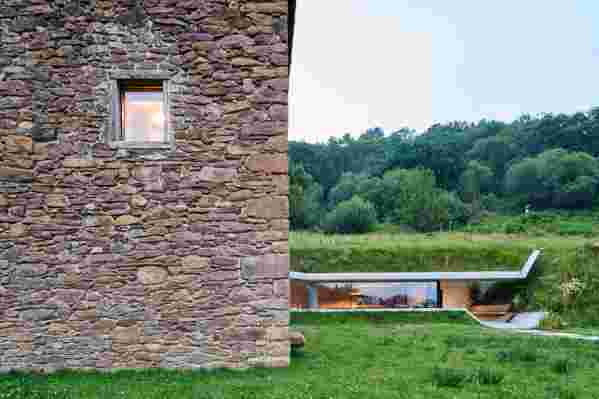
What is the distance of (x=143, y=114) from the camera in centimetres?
626

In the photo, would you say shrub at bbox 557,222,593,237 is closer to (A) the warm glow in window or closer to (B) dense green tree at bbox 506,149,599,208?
(B) dense green tree at bbox 506,149,599,208

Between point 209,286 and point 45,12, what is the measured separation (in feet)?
16.5

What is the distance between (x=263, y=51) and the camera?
243 inches

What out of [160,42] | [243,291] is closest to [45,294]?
[243,291]

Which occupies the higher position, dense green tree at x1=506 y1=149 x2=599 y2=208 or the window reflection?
dense green tree at x1=506 y1=149 x2=599 y2=208

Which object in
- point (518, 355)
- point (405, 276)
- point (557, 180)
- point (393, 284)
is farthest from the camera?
point (557, 180)

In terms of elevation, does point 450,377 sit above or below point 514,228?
below

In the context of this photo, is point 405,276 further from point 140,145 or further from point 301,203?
point 301,203

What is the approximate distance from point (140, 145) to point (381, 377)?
200 inches

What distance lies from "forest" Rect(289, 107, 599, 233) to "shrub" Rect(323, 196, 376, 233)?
0.10 m

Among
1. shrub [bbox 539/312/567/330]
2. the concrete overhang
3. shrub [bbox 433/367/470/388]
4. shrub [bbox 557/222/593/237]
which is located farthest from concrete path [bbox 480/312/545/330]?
shrub [bbox 557/222/593/237]

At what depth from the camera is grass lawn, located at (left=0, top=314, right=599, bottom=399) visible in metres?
4.80

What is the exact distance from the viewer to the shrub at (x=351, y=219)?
114 feet

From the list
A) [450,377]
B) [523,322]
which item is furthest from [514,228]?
[450,377]
